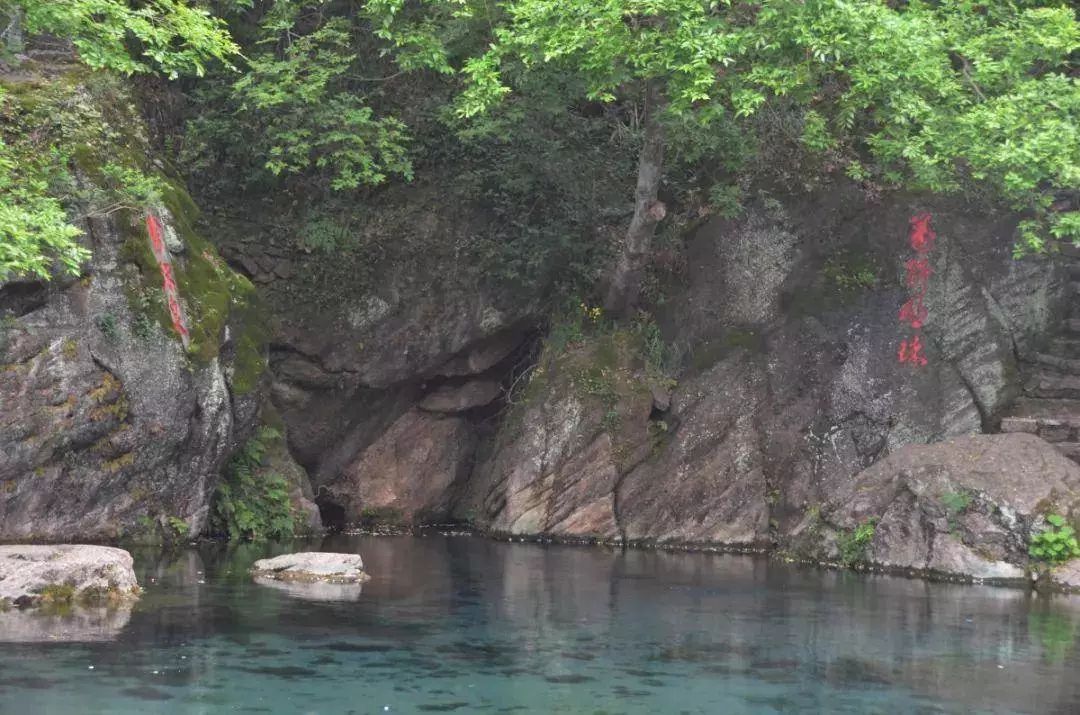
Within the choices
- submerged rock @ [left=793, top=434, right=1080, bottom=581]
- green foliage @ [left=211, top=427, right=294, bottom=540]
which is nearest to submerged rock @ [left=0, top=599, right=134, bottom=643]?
green foliage @ [left=211, top=427, right=294, bottom=540]

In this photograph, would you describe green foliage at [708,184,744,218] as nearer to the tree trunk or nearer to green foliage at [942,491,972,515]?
the tree trunk

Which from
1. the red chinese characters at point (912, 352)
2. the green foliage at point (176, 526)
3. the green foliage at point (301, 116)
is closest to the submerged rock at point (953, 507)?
the red chinese characters at point (912, 352)

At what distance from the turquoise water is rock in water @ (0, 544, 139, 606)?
18.4 inches

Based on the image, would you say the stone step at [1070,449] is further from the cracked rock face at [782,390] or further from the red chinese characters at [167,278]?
the red chinese characters at [167,278]

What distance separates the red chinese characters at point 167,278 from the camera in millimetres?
18547

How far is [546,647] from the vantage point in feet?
39.6

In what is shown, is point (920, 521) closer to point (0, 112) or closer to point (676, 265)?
point (676, 265)

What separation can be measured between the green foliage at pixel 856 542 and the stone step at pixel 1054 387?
4.97 m

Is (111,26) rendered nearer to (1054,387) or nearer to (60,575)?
(60,575)

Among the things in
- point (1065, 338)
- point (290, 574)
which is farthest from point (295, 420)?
point (1065, 338)

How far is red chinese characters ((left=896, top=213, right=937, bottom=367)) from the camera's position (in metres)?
22.2

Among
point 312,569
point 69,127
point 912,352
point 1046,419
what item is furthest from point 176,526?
point 1046,419

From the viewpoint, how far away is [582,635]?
12789 mm

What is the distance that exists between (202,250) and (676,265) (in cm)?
914
